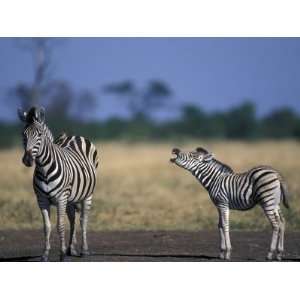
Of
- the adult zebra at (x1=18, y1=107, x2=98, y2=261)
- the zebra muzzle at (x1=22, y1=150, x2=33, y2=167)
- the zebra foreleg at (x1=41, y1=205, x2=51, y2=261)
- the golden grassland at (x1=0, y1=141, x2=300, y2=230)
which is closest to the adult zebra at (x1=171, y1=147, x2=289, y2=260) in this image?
the adult zebra at (x1=18, y1=107, x2=98, y2=261)

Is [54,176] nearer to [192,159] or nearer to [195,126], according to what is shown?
[192,159]

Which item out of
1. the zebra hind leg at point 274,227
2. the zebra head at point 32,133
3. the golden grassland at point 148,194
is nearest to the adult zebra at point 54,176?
the zebra head at point 32,133

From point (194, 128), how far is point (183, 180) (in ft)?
70.7

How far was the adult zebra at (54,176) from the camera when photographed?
9219 millimetres

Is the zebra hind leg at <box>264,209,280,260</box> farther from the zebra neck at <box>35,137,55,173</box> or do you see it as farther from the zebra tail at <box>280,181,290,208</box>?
the zebra neck at <box>35,137,55,173</box>

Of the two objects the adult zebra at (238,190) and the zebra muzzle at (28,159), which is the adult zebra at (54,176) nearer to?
the zebra muzzle at (28,159)

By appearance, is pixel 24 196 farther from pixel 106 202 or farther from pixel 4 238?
pixel 4 238

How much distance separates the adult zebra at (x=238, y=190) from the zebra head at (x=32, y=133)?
1.70 m

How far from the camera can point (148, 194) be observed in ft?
58.1

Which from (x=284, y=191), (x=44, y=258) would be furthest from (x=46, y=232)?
(x=284, y=191)

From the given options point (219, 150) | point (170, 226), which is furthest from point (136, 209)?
point (219, 150)

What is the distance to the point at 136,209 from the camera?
14945 mm

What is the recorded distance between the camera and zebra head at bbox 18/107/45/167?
29.7 feet

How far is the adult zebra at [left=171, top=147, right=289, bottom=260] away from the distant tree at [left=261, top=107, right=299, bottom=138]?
30.5 meters
